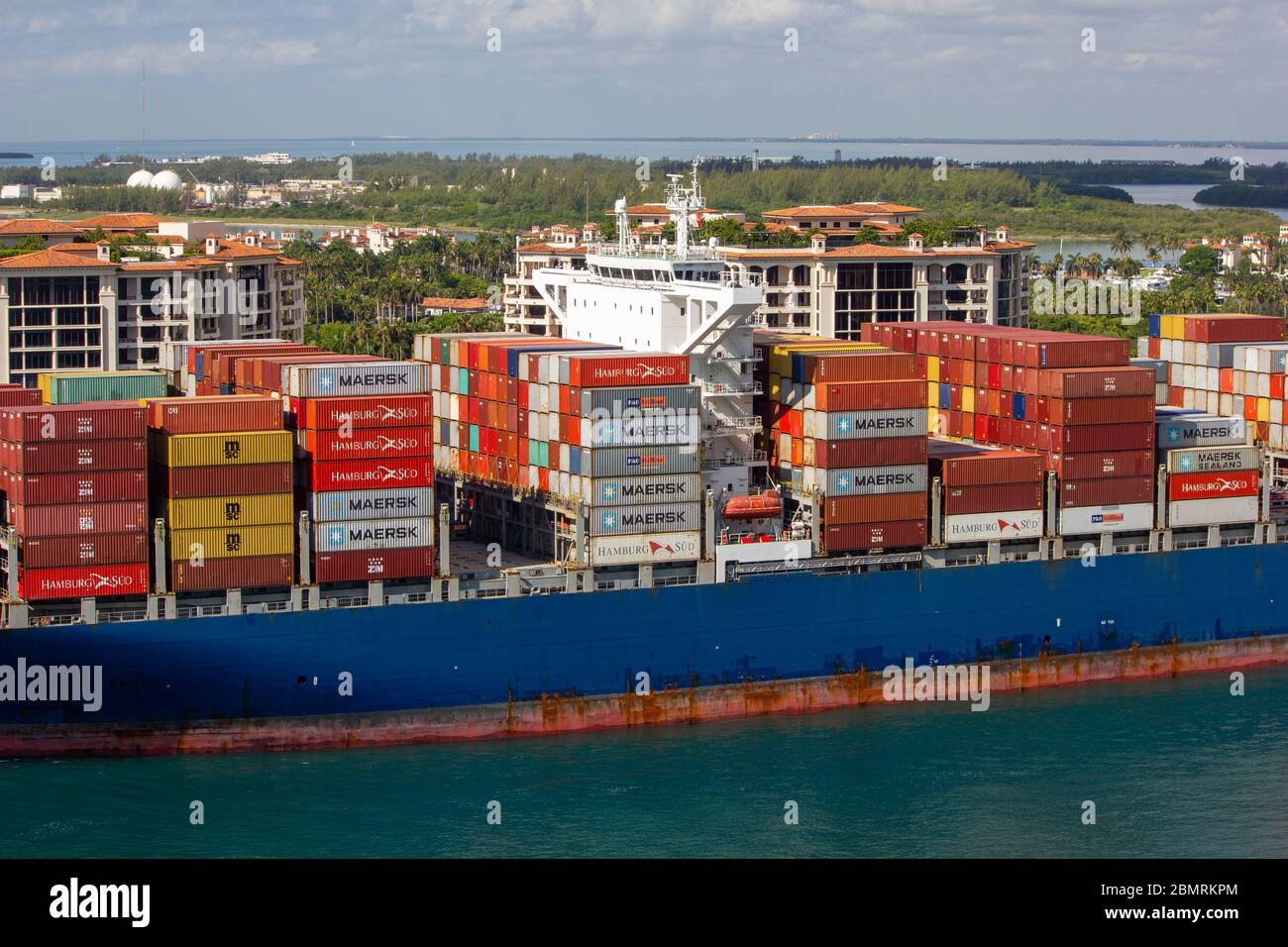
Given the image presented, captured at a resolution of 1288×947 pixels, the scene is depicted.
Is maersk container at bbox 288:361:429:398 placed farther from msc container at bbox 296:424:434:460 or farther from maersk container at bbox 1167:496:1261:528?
maersk container at bbox 1167:496:1261:528

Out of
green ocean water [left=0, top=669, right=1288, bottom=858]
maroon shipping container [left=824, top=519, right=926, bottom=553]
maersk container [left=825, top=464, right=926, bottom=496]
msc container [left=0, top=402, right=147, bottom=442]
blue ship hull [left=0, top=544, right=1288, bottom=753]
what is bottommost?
green ocean water [left=0, top=669, right=1288, bottom=858]

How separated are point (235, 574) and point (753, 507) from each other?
13.2m

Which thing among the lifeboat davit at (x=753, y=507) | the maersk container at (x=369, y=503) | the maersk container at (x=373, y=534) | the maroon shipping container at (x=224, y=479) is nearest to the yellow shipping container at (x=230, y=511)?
the maroon shipping container at (x=224, y=479)

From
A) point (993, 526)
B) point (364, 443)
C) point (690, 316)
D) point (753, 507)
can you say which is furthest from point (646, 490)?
point (993, 526)

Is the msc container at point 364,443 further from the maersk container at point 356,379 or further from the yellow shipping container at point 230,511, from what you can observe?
the yellow shipping container at point 230,511

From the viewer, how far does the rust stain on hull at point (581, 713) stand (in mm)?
42656

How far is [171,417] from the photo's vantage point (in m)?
42.5

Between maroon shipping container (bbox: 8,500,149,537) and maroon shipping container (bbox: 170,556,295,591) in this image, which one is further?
maroon shipping container (bbox: 170,556,295,591)

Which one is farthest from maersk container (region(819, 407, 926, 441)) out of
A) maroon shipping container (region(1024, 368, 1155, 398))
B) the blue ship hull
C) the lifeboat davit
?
maroon shipping container (region(1024, 368, 1155, 398))

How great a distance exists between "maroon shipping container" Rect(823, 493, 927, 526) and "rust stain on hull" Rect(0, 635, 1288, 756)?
4.01 meters

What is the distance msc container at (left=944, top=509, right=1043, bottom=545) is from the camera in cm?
4972

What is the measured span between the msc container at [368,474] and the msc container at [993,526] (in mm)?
13985
